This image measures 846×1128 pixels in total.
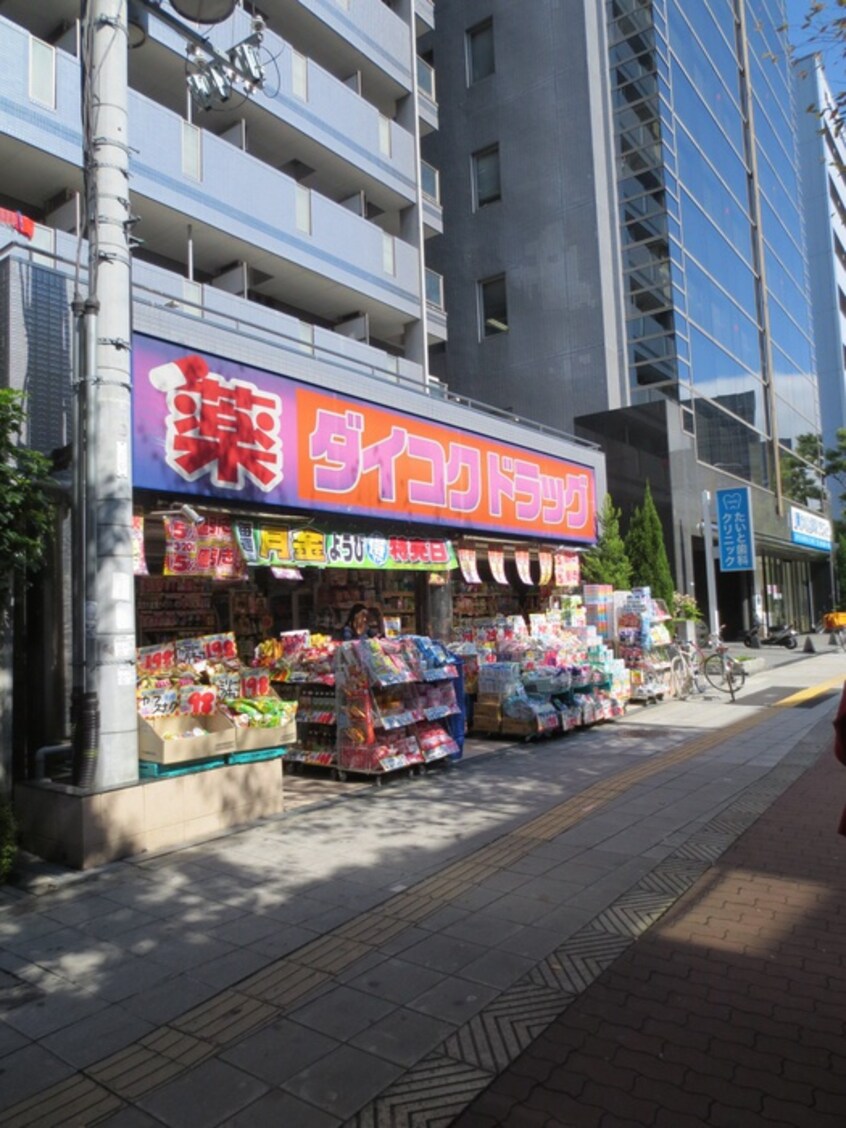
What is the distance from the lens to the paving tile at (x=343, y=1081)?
9.52 ft

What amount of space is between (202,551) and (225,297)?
658 centimetres

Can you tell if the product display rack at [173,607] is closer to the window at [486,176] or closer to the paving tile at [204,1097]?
the paving tile at [204,1097]

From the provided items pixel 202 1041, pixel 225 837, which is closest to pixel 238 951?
pixel 202 1041

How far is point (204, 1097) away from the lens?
2.95 meters

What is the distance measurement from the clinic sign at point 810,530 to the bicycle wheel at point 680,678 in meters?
18.6

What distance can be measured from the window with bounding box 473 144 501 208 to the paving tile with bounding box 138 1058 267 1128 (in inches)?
946

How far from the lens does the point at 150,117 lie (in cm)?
1244

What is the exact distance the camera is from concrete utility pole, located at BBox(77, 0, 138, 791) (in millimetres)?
5738

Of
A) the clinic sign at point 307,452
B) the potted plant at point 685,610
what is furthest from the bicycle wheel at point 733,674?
the clinic sign at point 307,452

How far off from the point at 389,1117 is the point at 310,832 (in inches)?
142

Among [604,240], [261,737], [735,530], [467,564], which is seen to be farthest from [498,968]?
[604,240]

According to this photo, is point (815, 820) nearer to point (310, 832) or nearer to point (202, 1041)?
point (310, 832)

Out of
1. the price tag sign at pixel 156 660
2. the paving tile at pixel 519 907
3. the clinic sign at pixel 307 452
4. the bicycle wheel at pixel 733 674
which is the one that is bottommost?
the paving tile at pixel 519 907

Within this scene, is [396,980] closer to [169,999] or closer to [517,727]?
[169,999]
